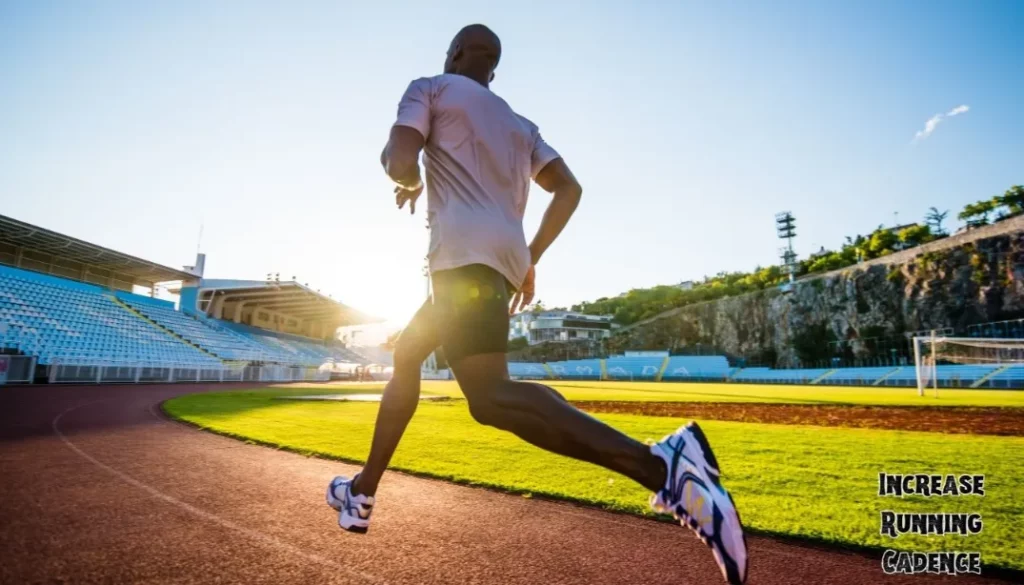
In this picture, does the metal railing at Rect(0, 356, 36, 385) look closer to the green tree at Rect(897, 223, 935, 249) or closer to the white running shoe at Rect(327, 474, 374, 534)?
the white running shoe at Rect(327, 474, 374, 534)

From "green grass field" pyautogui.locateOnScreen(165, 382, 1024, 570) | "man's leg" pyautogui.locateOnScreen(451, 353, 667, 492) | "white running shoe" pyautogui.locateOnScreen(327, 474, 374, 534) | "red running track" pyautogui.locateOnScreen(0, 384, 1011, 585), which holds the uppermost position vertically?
"man's leg" pyautogui.locateOnScreen(451, 353, 667, 492)

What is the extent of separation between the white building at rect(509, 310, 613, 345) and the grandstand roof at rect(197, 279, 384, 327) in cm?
4795

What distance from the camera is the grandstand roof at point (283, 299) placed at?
127 ft

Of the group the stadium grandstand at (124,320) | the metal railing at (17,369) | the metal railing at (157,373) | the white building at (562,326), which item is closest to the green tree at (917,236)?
the white building at (562,326)

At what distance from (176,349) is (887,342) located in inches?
2622

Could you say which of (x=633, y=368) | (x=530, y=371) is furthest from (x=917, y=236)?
(x=530, y=371)

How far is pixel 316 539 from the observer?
8.43ft

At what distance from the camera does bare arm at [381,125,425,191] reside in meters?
1.83

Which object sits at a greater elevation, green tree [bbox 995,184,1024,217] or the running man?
green tree [bbox 995,184,1024,217]

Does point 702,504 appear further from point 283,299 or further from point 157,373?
point 283,299

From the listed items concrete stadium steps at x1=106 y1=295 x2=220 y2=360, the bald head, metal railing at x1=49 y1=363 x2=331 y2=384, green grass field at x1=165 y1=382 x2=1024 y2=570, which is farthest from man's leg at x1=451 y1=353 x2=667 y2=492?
concrete stadium steps at x1=106 y1=295 x2=220 y2=360

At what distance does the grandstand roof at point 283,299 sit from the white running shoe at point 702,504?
42.4 meters

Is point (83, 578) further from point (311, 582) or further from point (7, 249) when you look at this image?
point (7, 249)

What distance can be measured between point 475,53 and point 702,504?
2.04m
